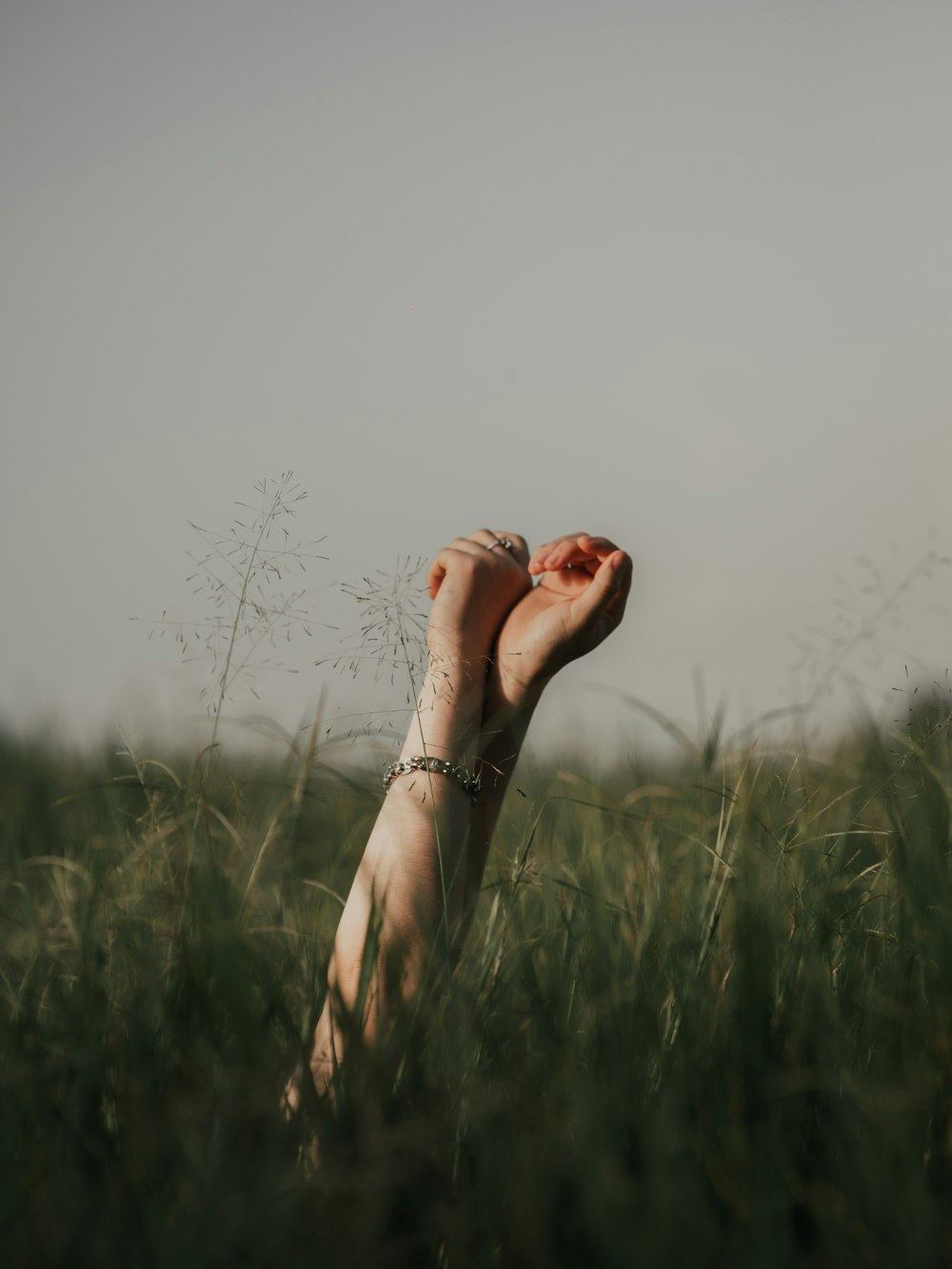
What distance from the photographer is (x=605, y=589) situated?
6.21 feet

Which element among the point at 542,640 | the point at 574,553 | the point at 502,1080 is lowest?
the point at 502,1080

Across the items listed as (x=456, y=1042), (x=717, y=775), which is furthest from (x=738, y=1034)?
(x=717, y=775)

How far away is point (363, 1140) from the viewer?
981mm

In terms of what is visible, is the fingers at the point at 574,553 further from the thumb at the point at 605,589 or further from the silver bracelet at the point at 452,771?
the silver bracelet at the point at 452,771

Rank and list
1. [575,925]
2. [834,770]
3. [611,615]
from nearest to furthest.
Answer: [575,925], [834,770], [611,615]

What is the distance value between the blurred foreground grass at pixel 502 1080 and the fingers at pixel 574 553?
551 millimetres

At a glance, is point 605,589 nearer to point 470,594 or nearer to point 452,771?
point 470,594

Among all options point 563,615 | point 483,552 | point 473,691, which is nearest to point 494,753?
point 473,691

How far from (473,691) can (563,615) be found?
A: 19 centimetres

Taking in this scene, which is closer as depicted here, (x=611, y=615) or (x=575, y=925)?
(x=575, y=925)

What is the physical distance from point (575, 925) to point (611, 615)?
59 cm

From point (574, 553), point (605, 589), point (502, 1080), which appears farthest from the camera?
point (574, 553)

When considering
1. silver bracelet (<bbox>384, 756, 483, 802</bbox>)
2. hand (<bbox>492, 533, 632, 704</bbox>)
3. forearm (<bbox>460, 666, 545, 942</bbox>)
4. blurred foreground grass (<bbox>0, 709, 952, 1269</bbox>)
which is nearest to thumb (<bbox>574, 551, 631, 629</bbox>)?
hand (<bbox>492, 533, 632, 704</bbox>)

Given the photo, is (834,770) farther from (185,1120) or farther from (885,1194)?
(185,1120)
